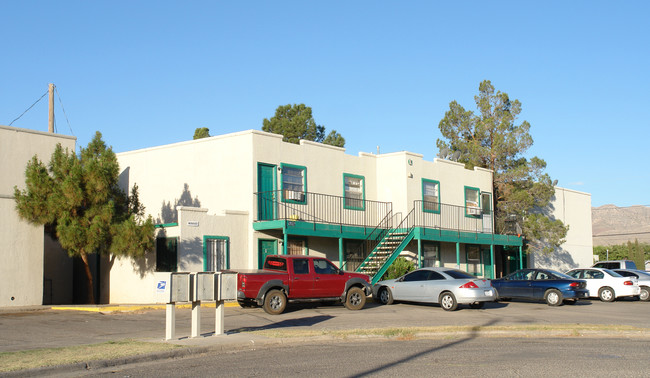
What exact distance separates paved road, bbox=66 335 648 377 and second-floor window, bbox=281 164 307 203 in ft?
40.3

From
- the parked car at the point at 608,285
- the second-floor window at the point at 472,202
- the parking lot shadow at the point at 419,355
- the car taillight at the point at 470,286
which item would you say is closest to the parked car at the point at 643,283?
the parked car at the point at 608,285

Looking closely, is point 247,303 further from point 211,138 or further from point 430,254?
point 430,254

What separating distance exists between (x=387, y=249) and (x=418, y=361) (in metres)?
16.5

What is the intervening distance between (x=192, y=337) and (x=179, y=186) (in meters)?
14.7

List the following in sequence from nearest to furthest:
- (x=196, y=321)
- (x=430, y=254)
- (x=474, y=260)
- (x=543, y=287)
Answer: (x=196, y=321), (x=543, y=287), (x=430, y=254), (x=474, y=260)

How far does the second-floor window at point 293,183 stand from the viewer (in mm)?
25719

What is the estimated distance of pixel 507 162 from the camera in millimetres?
38156

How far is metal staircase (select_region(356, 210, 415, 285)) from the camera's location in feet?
86.2

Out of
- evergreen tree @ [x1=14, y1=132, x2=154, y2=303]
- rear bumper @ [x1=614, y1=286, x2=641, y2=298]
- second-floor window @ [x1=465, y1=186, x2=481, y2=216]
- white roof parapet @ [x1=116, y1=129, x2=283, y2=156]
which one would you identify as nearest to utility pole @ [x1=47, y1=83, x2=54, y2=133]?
white roof parapet @ [x1=116, y1=129, x2=283, y2=156]

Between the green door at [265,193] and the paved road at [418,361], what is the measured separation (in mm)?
11774

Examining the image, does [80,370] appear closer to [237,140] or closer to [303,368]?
[303,368]

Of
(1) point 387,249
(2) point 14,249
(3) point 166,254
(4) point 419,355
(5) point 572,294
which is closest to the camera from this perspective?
(4) point 419,355

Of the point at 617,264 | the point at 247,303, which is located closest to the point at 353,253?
the point at 247,303

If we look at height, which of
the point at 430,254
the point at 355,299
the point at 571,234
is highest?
the point at 571,234
